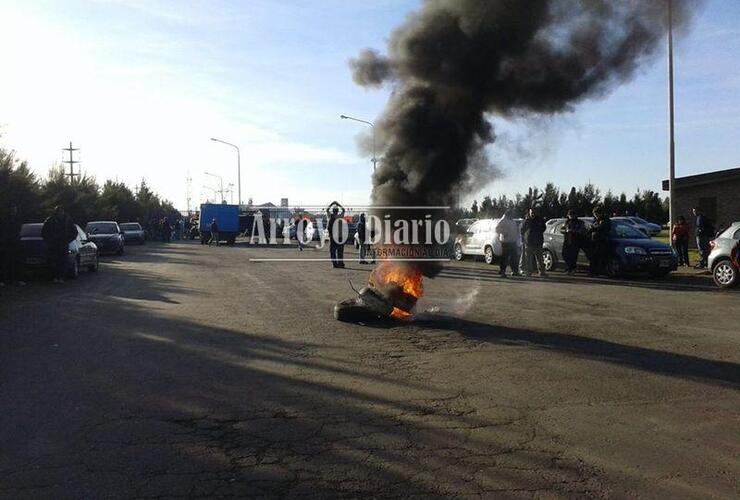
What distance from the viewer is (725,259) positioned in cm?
1519

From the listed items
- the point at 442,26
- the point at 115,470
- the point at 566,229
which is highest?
the point at 442,26

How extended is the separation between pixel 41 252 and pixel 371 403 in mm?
14569

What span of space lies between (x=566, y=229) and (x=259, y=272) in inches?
379

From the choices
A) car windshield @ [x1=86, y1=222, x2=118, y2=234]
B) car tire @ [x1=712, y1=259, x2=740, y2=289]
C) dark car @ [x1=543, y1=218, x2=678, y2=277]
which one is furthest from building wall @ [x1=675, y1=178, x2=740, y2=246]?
car windshield @ [x1=86, y1=222, x2=118, y2=234]

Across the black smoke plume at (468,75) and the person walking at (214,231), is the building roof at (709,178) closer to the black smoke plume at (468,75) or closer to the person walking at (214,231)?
the black smoke plume at (468,75)

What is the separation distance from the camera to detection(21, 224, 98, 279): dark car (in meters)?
17.4

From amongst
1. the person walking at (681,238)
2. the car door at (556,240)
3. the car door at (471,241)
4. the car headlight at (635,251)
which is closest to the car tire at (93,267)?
the car door at (471,241)

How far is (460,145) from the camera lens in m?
11.1

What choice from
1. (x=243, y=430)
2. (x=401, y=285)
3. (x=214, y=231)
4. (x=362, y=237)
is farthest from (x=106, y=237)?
(x=243, y=430)

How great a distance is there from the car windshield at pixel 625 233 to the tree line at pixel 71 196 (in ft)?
56.4

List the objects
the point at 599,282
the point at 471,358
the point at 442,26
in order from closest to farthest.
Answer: the point at 471,358 < the point at 442,26 < the point at 599,282

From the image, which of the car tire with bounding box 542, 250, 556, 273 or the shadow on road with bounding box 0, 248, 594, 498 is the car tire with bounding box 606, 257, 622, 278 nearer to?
the car tire with bounding box 542, 250, 556, 273

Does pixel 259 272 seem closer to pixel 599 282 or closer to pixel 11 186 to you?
pixel 11 186

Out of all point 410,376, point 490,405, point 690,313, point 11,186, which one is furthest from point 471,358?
point 11,186
